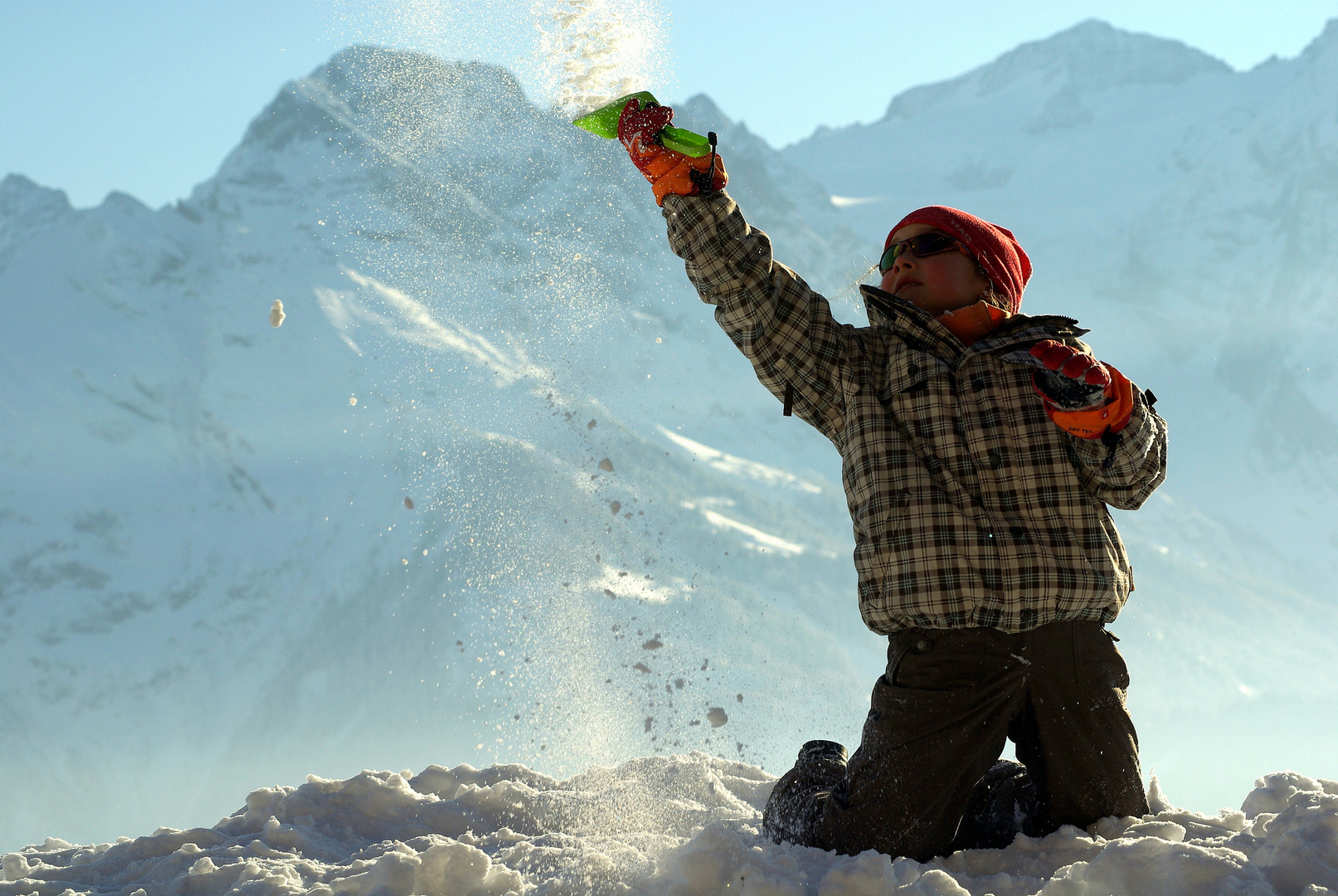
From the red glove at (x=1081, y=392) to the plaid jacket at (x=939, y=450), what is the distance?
0.07 m

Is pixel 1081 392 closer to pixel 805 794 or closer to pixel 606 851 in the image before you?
pixel 805 794

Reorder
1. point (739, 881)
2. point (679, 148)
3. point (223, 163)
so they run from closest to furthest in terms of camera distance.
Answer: point (739, 881) → point (679, 148) → point (223, 163)

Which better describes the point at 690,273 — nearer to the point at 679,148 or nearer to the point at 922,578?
the point at 679,148

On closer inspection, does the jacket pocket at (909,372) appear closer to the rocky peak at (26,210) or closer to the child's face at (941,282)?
the child's face at (941,282)

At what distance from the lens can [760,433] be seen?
1733 centimetres

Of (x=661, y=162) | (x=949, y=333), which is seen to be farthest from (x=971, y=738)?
(x=661, y=162)

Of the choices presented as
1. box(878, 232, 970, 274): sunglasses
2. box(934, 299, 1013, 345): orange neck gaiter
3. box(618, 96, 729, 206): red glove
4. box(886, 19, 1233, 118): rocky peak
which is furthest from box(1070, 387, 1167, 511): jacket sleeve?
box(886, 19, 1233, 118): rocky peak

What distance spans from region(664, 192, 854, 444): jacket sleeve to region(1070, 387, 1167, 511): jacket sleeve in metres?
0.56

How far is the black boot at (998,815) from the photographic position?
2.01 metres

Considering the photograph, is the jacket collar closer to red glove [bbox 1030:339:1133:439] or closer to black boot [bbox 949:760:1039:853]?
red glove [bbox 1030:339:1133:439]

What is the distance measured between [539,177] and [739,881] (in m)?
14.0

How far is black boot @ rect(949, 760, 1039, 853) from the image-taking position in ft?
6.61

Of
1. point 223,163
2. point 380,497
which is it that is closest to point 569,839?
point 380,497

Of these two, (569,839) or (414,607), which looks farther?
(414,607)
